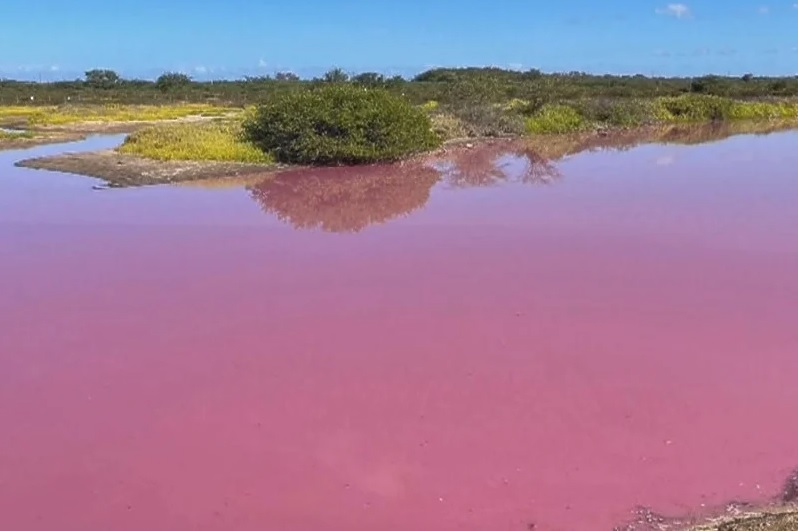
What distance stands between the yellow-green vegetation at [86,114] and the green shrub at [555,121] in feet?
49.8

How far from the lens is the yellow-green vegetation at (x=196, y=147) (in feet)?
66.2

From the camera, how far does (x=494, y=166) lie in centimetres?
2081

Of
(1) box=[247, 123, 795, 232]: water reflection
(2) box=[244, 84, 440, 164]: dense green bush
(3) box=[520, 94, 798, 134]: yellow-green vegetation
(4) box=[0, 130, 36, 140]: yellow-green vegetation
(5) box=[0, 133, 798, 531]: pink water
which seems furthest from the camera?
(3) box=[520, 94, 798, 134]: yellow-green vegetation

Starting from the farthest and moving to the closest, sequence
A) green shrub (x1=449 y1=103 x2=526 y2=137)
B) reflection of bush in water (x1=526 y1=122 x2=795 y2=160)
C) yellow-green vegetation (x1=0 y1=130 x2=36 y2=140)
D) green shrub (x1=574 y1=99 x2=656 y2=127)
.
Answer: green shrub (x1=574 y1=99 x2=656 y2=127) → green shrub (x1=449 y1=103 x2=526 y2=137) → yellow-green vegetation (x1=0 y1=130 x2=36 y2=140) → reflection of bush in water (x1=526 y1=122 x2=795 y2=160)

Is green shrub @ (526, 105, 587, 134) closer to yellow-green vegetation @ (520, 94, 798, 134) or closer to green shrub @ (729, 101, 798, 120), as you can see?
yellow-green vegetation @ (520, 94, 798, 134)

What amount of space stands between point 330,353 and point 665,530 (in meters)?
3.66

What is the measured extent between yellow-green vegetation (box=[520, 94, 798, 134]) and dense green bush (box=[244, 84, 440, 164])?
989 centimetres

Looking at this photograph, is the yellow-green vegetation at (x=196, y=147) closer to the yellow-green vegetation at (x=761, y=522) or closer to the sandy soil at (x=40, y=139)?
the sandy soil at (x=40, y=139)

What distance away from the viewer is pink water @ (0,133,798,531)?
5191 millimetres

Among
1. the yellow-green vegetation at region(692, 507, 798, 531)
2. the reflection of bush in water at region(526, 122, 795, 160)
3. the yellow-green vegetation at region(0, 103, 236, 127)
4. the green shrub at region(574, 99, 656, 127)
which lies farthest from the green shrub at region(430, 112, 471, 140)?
the yellow-green vegetation at region(692, 507, 798, 531)

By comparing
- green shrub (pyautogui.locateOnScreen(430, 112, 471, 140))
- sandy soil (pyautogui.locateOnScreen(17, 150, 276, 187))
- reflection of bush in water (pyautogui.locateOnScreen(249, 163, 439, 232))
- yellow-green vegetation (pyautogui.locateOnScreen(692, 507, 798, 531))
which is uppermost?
green shrub (pyautogui.locateOnScreen(430, 112, 471, 140))

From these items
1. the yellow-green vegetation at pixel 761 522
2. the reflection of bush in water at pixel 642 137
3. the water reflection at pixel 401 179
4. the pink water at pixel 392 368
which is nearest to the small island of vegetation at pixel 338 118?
the reflection of bush in water at pixel 642 137

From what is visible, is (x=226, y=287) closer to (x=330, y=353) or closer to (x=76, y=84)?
(x=330, y=353)

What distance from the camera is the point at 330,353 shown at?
24.9 ft
